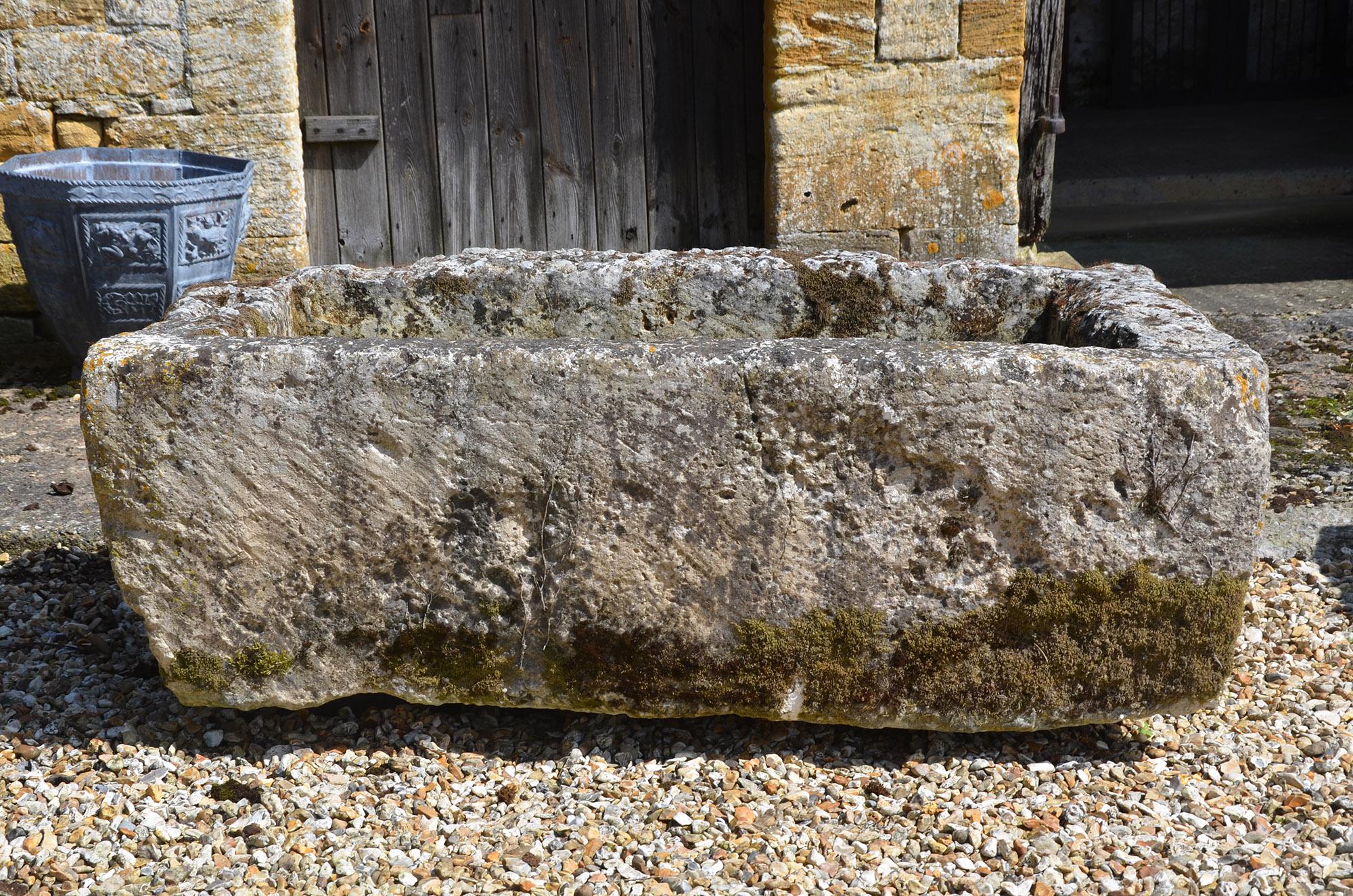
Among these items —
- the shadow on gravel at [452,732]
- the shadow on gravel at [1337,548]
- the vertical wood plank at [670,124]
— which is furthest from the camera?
the vertical wood plank at [670,124]

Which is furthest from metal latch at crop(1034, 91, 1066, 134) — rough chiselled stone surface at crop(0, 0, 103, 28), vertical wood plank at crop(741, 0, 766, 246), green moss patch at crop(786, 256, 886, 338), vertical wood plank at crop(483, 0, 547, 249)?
rough chiselled stone surface at crop(0, 0, 103, 28)

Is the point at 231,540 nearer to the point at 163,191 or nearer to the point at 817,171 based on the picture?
the point at 163,191

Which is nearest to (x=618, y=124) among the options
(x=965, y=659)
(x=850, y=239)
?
(x=850, y=239)

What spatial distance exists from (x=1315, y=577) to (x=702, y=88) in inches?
109

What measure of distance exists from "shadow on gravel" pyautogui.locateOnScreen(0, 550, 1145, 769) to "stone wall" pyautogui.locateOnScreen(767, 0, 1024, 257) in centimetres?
257

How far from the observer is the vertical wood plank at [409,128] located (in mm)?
4715

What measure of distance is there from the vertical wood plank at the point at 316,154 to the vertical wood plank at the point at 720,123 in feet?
A: 4.38

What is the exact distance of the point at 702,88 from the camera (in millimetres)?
4848

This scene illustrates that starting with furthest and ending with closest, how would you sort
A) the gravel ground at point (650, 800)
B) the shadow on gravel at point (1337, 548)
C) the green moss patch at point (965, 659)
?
the shadow on gravel at point (1337, 548)
the green moss patch at point (965, 659)
the gravel ground at point (650, 800)

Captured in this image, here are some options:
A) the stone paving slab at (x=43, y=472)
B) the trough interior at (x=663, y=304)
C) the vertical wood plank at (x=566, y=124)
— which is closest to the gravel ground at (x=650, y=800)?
the stone paving slab at (x=43, y=472)

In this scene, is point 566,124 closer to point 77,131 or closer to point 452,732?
point 77,131

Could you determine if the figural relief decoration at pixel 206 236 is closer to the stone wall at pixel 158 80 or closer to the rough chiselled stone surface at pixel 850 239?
the stone wall at pixel 158 80

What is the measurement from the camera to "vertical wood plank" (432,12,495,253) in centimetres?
473

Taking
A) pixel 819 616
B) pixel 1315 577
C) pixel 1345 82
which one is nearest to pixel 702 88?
pixel 1315 577
